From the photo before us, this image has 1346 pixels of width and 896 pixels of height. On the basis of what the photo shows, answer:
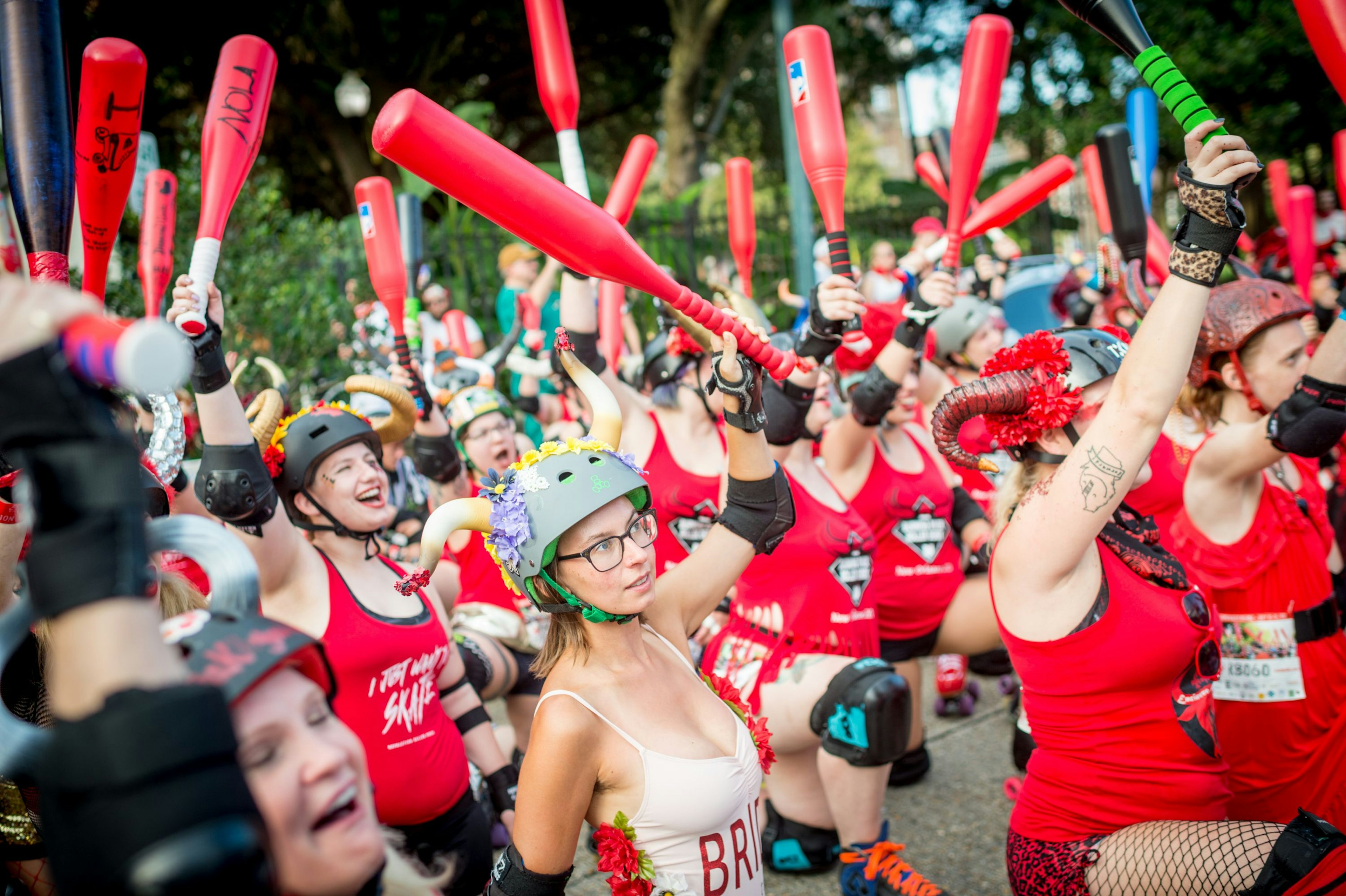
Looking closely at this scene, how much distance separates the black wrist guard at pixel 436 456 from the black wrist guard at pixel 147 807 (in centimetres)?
345

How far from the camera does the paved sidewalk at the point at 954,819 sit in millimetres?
3812

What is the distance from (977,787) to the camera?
4.54 meters

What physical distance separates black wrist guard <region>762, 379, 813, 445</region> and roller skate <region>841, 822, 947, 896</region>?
162 centimetres

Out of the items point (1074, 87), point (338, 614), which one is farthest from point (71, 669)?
point (1074, 87)

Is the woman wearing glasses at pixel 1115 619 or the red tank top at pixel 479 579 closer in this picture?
the woman wearing glasses at pixel 1115 619

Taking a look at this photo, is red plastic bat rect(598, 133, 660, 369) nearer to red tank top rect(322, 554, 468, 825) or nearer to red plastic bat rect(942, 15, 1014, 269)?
red plastic bat rect(942, 15, 1014, 269)

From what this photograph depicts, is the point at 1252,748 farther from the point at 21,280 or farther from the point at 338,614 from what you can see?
the point at 21,280

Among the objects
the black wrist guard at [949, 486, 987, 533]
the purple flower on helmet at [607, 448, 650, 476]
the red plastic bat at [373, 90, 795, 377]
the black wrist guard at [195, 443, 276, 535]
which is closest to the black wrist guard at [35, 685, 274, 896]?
the red plastic bat at [373, 90, 795, 377]

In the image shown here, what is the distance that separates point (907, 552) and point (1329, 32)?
2.76 metres

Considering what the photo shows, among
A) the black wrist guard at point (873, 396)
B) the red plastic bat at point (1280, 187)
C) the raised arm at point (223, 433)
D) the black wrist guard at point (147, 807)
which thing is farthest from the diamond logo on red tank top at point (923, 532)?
the red plastic bat at point (1280, 187)

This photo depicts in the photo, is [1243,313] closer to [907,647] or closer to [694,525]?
[907,647]

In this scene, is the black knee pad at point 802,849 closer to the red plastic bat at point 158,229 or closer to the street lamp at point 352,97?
the red plastic bat at point 158,229

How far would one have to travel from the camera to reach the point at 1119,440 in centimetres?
211

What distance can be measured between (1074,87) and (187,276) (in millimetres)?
18872
